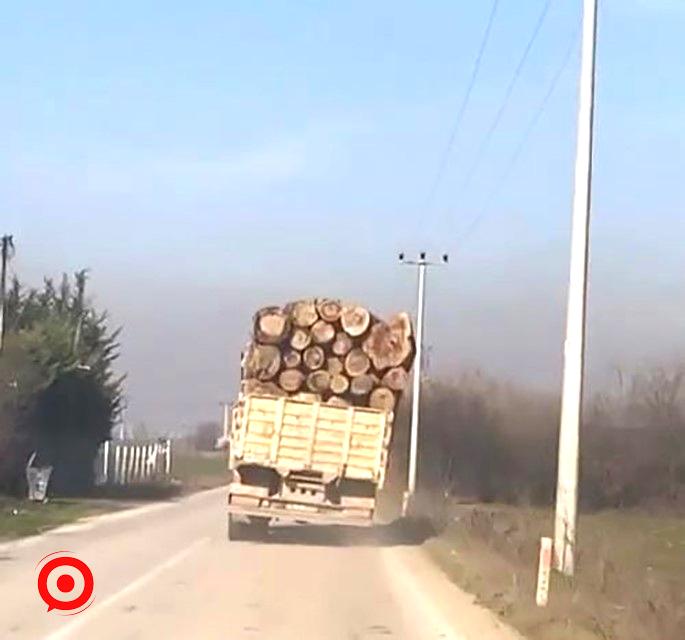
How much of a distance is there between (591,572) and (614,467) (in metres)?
41.3

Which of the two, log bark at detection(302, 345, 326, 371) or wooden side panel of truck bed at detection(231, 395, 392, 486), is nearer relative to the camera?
wooden side panel of truck bed at detection(231, 395, 392, 486)

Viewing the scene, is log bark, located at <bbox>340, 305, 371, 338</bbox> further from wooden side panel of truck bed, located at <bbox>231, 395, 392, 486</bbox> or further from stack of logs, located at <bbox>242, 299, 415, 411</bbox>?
wooden side panel of truck bed, located at <bbox>231, 395, 392, 486</bbox>

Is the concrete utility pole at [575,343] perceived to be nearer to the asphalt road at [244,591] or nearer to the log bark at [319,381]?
the asphalt road at [244,591]

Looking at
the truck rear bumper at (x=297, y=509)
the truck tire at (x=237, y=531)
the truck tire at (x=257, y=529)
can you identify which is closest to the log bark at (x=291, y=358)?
the truck rear bumper at (x=297, y=509)

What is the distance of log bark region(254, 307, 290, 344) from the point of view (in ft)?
103

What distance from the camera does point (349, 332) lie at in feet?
105

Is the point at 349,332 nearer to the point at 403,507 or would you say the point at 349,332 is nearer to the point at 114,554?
the point at 114,554

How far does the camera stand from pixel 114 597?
19531 mm

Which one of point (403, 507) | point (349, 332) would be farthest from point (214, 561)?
point (403, 507)

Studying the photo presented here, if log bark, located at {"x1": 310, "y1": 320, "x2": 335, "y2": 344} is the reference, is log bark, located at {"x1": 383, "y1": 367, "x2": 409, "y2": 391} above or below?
below

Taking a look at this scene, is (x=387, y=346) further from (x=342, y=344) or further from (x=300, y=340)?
(x=300, y=340)

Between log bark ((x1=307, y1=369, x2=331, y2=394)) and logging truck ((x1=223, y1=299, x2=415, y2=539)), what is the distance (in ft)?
0.06

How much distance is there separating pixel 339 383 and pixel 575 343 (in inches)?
388

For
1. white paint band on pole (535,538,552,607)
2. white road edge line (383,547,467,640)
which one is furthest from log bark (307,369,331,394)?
white paint band on pole (535,538,552,607)
